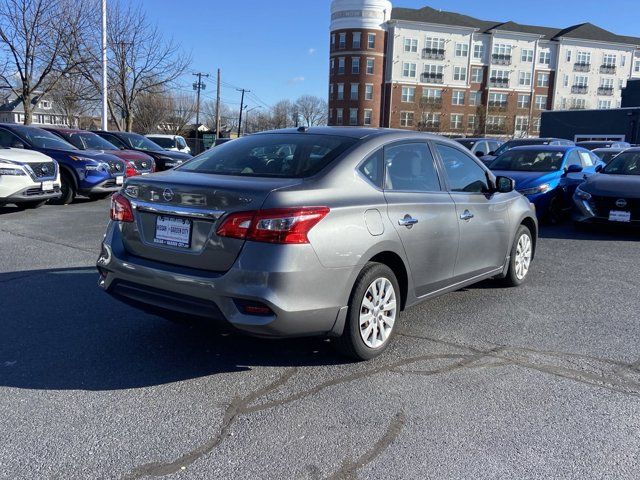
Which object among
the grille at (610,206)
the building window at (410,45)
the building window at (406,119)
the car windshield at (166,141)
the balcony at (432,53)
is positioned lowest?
the grille at (610,206)

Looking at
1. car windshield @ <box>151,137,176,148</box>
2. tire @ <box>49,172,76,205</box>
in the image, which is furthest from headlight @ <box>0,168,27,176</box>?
car windshield @ <box>151,137,176,148</box>

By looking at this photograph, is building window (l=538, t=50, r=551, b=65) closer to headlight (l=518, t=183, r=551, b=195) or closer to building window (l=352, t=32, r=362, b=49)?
building window (l=352, t=32, r=362, b=49)

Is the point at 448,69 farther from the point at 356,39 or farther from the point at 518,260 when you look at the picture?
the point at 518,260

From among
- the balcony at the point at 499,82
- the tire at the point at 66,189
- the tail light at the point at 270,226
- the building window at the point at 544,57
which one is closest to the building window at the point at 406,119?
the balcony at the point at 499,82

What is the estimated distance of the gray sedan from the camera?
337cm

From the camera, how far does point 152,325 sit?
4.63 metres

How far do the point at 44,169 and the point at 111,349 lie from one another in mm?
7958

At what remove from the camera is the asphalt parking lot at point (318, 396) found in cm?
278

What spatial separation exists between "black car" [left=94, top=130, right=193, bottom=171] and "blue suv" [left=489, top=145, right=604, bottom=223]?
30.8 feet

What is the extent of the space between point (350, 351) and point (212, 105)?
341 ft

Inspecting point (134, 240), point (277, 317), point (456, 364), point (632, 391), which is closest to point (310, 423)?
point (277, 317)

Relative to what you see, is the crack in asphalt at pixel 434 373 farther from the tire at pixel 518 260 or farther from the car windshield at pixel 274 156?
the tire at pixel 518 260

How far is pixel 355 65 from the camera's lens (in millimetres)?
74312

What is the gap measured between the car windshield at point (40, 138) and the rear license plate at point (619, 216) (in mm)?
11128
